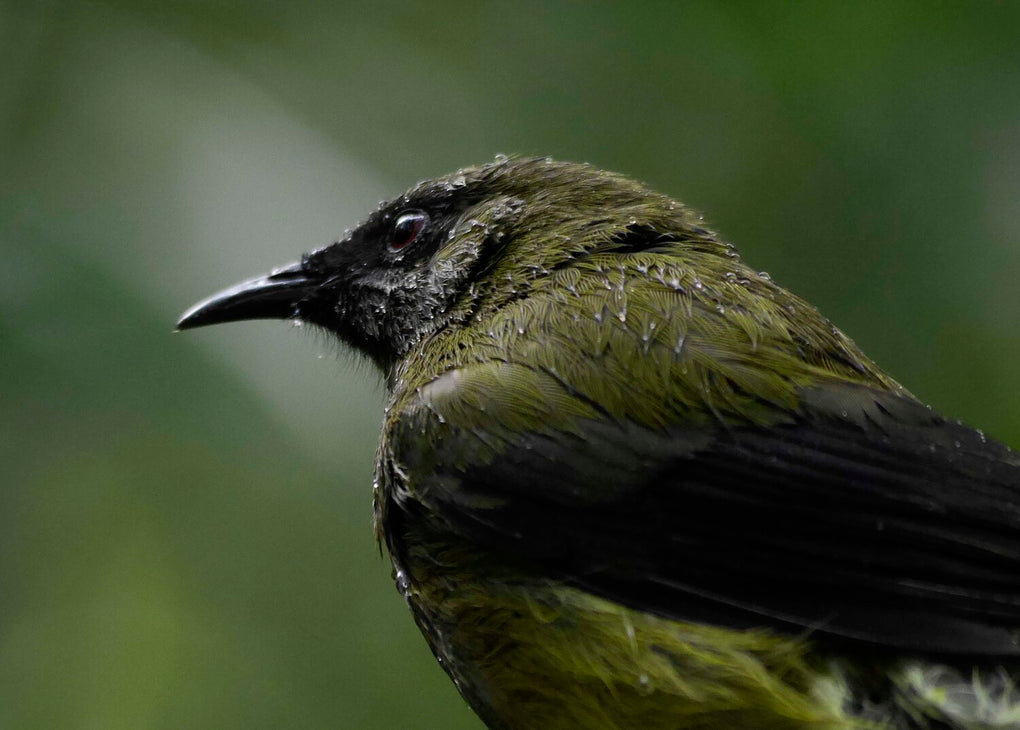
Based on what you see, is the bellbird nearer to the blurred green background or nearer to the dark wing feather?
the dark wing feather

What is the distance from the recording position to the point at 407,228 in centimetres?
390

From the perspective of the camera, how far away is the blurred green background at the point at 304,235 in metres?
4.02

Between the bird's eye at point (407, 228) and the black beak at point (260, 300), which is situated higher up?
the bird's eye at point (407, 228)

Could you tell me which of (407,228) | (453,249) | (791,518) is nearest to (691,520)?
(791,518)

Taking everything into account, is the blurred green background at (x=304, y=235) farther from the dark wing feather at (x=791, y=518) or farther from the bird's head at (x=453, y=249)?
the dark wing feather at (x=791, y=518)

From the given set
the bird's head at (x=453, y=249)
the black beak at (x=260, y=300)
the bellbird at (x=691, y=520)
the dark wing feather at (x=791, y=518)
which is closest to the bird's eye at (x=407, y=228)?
the bird's head at (x=453, y=249)

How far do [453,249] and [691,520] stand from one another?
1.25 m

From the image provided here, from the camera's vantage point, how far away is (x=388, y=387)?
12.6ft

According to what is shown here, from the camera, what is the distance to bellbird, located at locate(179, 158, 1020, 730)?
2604 mm

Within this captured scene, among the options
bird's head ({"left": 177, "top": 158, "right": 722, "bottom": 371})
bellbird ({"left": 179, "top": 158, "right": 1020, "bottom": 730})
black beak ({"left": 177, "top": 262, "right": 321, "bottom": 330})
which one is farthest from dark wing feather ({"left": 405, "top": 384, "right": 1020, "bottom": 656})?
black beak ({"left": 177, "top": 262, "right": 321, "bottom": 330})

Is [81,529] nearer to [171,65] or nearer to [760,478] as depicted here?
[171,65]

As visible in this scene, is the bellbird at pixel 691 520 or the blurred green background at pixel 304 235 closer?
the bellbird at pixel 691 520

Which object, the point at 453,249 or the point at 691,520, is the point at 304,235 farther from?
the point at 691,520

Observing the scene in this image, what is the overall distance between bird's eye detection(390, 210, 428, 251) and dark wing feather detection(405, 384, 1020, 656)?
3.71 feet
